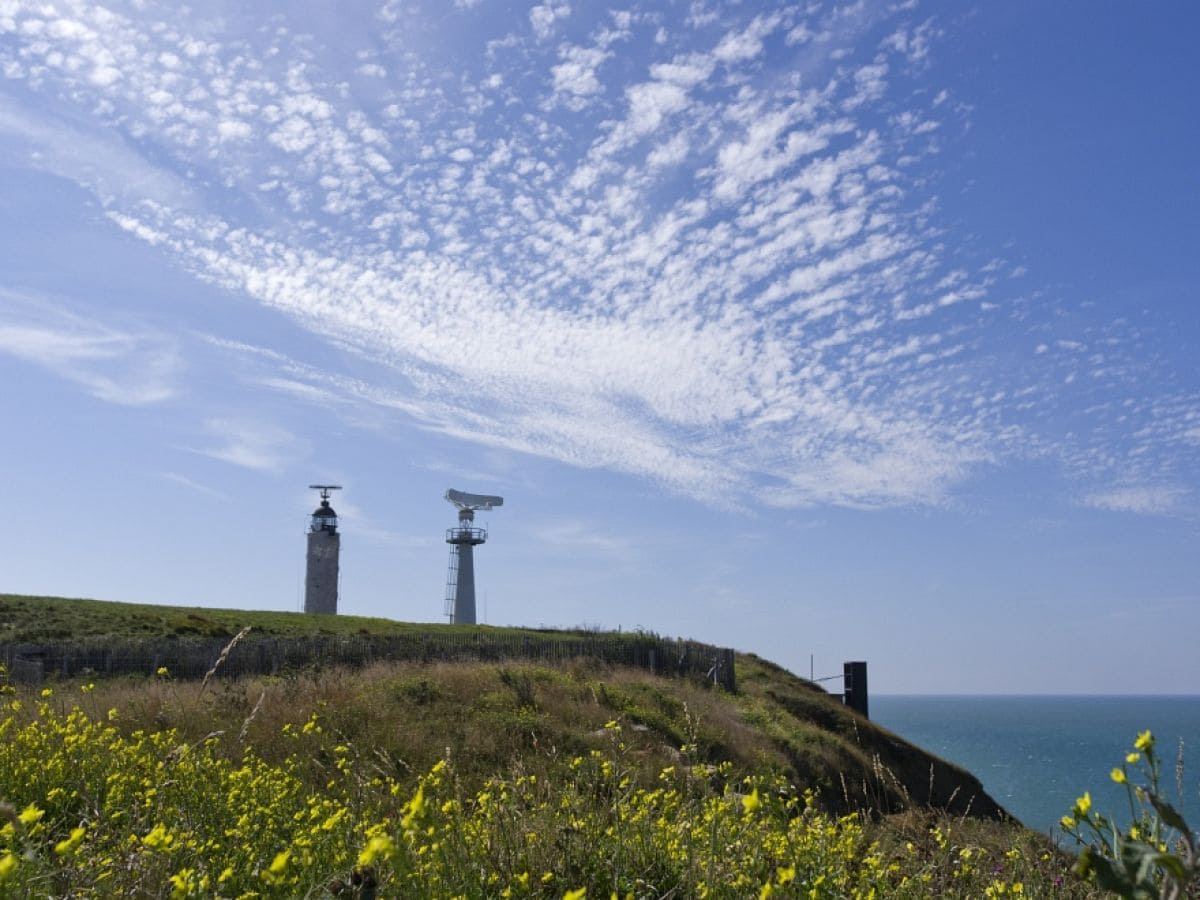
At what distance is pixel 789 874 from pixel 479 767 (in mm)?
9231

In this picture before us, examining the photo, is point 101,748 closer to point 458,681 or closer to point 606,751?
point 606,751

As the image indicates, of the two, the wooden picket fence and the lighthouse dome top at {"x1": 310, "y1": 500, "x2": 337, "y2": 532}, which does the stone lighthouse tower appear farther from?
the wooden picket fence

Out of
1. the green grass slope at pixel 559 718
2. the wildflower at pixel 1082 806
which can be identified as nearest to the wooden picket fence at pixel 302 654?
the green grass slope at pixel 559 718

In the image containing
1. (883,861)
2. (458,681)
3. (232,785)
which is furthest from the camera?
(458,681)

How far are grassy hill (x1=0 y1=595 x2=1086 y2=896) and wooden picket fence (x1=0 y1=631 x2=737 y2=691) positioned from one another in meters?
1.32

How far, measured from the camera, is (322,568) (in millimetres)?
51625

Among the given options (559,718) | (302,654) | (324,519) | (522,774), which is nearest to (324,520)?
(324,519)

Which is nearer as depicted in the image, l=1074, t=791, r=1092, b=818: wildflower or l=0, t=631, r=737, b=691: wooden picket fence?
l=1074, t=791, r=1092, b=818: wildflower

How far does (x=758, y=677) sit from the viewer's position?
3158 cm

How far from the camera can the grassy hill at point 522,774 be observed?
4480 mm

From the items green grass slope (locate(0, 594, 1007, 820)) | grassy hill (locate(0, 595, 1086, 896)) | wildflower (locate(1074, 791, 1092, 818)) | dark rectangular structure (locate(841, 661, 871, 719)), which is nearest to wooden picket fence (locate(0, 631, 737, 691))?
grassy hill (locate(0, 595, 1086, 896))

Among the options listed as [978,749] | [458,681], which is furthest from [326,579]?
[978,749]

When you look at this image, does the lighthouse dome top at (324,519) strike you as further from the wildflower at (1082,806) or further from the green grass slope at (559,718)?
the wildflower at (1082,806)

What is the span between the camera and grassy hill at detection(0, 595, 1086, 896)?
4480 millimetres
